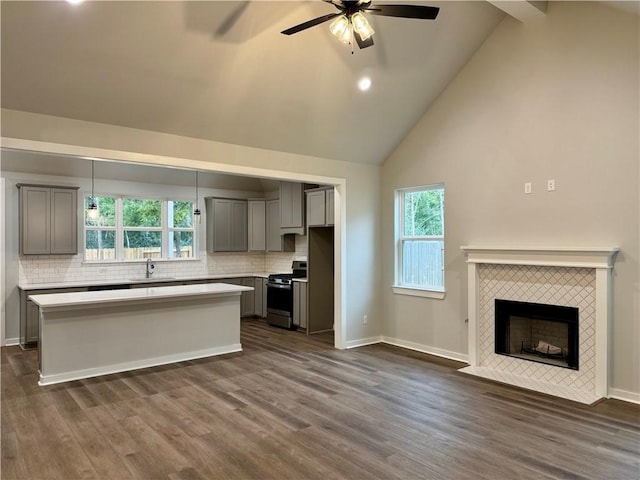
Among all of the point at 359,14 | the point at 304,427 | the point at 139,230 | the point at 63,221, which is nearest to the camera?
the point at 359,14

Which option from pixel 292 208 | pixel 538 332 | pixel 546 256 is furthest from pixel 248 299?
pixel 546 256

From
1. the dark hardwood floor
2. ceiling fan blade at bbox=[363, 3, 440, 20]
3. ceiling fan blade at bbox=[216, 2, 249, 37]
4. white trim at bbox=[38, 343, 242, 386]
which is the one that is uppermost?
ceiling fan blade at bbox=[216, 2, 249, 37]

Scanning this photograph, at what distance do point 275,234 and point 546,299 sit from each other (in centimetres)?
520

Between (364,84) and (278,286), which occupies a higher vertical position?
(364,84)

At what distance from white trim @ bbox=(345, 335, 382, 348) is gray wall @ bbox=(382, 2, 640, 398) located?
0.64 m

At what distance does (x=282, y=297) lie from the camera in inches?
309

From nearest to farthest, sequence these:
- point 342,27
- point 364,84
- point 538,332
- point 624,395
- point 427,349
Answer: point 342,27
point 624,395
point 538,332
point 364,84
point 427,349

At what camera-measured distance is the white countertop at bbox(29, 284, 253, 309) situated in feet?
15.5

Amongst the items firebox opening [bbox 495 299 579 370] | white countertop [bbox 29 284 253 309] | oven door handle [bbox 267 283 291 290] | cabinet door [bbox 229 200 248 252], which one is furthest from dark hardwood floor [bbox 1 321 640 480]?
cabinet door [bbox 229 200 248 252]

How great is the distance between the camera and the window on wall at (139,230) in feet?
24.6

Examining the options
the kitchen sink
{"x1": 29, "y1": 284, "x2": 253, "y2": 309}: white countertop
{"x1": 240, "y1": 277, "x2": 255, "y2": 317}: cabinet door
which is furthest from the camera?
{"x1": 240, "y1": 277, "x2": 255, "y2": 317}: cabinet door

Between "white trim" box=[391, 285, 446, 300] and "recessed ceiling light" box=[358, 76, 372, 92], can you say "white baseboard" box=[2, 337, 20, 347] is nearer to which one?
"white trim" box=[391, 285, 446, 300]

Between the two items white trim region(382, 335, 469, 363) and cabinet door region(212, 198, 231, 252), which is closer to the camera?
white trim region(382, 335, 469, 363)

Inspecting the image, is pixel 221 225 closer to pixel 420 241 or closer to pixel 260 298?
pixel 260 298
